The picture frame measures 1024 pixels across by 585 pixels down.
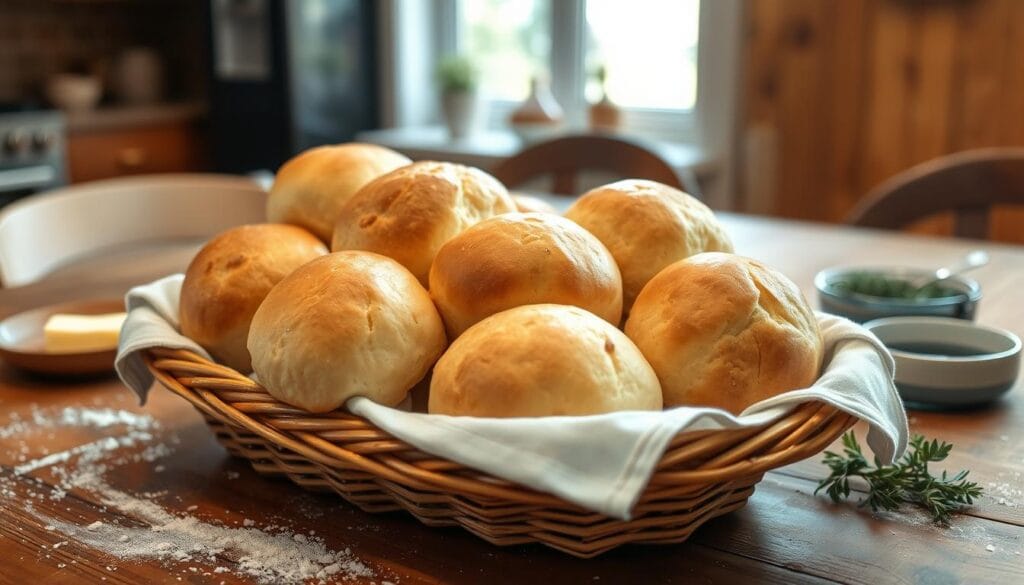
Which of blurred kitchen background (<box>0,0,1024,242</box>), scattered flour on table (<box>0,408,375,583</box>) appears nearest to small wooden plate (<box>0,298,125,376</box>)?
scattered flour on table (<box>0,408,375,583</box>)

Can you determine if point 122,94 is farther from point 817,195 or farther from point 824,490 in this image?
point 824,490

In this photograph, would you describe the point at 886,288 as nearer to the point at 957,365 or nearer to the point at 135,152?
the point at 957,365

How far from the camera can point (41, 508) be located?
2.36ft

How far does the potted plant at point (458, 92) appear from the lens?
9.96 feet

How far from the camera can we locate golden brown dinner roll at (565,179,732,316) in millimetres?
741

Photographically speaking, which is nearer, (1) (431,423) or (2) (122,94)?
(1) (431,423)

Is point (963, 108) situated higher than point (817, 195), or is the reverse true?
point (963, 108)

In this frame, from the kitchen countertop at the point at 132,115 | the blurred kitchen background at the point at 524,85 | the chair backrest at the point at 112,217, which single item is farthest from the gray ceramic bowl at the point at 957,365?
the kitchen countertop at the point at 132,115

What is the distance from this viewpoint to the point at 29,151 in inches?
117

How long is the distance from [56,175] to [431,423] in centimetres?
285

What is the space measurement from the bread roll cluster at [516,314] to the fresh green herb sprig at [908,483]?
0.10 m

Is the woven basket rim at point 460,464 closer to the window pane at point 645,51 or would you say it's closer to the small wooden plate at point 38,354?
the small wooden plate at point 38,354

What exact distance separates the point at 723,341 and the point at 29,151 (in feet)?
9.40

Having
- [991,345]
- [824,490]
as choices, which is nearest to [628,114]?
[991,345]
